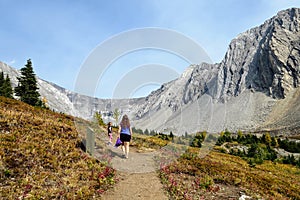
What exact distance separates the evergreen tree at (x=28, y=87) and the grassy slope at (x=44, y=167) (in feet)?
151

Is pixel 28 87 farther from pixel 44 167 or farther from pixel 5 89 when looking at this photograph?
pixel 44 167

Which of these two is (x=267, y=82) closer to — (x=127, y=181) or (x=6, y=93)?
(x=6, y=93)

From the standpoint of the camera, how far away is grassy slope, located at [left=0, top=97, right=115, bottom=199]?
8484mm

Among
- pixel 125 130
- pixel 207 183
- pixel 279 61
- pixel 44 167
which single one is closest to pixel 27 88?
pixel 125 130

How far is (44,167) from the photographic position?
10.4m

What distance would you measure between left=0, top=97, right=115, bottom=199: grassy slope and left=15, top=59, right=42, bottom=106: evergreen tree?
45.9 m

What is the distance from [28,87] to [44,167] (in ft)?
179

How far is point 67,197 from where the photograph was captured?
27.5ft

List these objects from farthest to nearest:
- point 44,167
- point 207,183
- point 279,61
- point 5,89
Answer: point 279,61
point 5,89
point 207,183
point 44,167

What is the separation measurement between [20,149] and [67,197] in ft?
14.1

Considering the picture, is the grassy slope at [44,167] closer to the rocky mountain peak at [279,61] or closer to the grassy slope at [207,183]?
the grassy slope at [207,183]

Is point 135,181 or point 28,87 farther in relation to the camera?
point 28,87

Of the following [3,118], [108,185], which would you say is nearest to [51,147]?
[108,185]

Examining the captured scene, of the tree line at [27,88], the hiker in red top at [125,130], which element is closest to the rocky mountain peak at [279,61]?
the tree line at [27,88]
